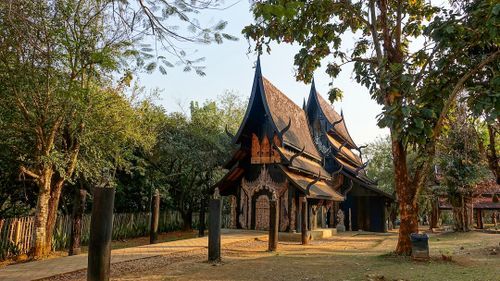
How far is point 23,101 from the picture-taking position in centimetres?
1117

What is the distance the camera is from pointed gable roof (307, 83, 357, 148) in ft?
87.4

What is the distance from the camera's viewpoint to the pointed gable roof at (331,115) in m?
26.6

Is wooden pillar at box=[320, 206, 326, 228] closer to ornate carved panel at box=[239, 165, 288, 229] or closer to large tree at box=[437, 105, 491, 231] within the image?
ornate carved panel at box=[239, 165, 288, 229]

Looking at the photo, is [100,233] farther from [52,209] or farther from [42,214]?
[52,209]

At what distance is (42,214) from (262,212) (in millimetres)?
9177

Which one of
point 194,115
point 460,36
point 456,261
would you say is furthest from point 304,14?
point 194,115

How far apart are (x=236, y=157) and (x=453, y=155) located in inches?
438

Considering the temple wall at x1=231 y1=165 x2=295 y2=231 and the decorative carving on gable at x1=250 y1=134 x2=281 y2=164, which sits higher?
the decorative carving on gable at x1=250 y1=134 x2=281 y2=164

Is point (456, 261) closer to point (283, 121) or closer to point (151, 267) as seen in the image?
point (151, 267)

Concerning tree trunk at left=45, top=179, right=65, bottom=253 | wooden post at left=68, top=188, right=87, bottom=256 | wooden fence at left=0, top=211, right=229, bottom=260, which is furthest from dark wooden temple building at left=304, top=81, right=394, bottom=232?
tree trunk at left=45, top=179, right=65, bottom=253

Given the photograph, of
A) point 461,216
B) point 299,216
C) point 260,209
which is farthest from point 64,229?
point 461,216

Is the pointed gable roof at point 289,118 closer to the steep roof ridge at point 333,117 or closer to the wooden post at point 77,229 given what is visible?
the steep roof ridge at point 333,117

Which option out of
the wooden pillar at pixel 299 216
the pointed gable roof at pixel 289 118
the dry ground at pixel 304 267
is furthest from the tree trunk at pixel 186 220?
the dry ground at pixel 304 267

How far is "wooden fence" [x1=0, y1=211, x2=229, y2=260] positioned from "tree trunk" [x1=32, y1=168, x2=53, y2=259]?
585mm
